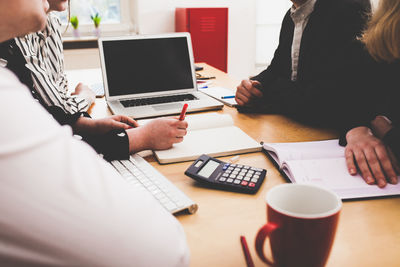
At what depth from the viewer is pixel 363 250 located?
0.56m

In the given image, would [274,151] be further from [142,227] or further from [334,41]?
[334,41]

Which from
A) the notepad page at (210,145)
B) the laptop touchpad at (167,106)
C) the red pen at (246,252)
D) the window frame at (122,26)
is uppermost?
the window frame at (122,26)

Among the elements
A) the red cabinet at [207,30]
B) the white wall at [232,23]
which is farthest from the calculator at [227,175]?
the white wall at [232,23]

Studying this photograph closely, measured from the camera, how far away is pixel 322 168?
0.79 metres

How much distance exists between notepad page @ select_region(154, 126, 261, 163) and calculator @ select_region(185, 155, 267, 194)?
0.09 metres

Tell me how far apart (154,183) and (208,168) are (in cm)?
13

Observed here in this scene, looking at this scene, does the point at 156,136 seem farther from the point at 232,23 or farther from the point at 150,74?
the point at 232,23

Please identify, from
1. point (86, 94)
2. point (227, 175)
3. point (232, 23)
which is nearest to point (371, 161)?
point (227, 175)

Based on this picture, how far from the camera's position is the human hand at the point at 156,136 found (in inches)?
36.8

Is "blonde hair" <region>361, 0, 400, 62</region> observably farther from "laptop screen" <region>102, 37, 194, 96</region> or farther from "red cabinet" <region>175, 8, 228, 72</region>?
"red cabinet" <region>175, 8, 228, 72</region>

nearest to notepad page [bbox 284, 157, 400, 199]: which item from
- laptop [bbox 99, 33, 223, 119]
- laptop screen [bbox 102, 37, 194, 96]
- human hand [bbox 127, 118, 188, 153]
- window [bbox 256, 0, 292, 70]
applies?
human hand [bbox 127, 118, 188, 153]

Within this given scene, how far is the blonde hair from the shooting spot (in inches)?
33.9

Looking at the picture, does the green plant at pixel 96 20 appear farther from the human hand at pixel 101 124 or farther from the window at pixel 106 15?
the human hand at pixel 101 124

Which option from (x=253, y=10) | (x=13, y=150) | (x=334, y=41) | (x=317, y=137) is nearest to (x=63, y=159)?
(x=13, y=150)
